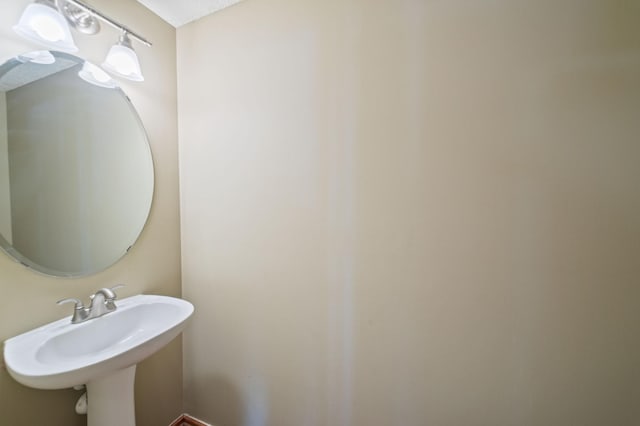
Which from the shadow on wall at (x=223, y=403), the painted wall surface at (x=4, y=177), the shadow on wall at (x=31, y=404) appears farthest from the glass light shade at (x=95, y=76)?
the shadow on wall at (x=223, y=403)

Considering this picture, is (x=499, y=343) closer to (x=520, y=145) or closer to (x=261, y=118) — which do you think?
(x=520, y=145)

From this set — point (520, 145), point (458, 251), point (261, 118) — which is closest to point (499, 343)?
point (458, 251)

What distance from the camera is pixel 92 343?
1009 millimetres

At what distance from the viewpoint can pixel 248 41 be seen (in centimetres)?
124

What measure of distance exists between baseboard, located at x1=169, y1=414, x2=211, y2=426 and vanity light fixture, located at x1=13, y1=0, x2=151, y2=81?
194 cm

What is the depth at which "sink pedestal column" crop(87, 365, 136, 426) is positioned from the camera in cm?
94

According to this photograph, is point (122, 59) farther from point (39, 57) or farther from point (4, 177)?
point (4, 177)

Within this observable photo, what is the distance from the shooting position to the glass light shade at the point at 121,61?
106 cm

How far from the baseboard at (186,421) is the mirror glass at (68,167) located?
42.6 inches

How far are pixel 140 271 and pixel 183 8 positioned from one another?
1428 millimetres

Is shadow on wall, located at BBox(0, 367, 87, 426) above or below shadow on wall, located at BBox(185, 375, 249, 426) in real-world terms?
above

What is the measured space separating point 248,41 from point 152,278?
1.37m

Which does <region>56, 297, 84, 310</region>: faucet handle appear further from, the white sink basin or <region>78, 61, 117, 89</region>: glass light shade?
<region>78, 61, 117, 89</region>: glass light shade

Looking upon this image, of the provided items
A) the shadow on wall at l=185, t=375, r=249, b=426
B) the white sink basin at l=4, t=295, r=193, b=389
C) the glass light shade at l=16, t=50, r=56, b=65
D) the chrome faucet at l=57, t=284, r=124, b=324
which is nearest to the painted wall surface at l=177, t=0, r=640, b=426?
the shadow on wall at l=185, t=375, r=249, b=426
